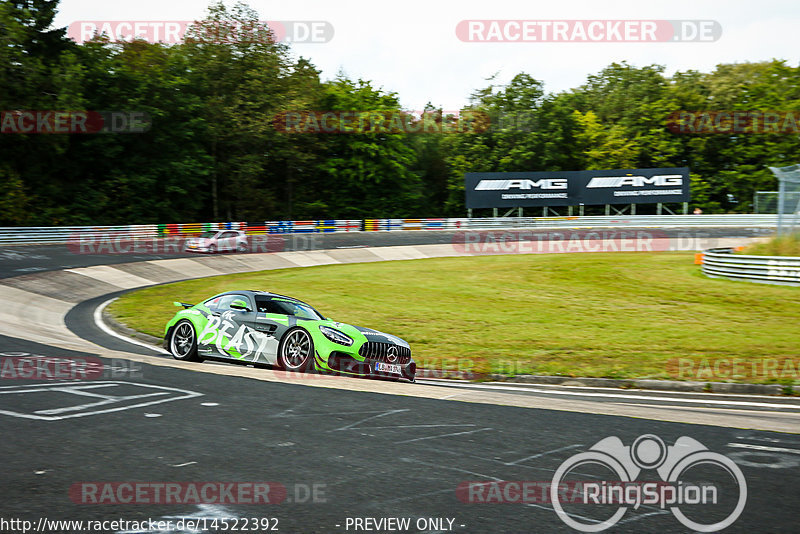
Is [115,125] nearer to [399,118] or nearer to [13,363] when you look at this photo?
[399,118]

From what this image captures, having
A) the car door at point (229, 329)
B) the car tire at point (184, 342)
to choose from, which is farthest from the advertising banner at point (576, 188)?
the car door at point (229, 329)

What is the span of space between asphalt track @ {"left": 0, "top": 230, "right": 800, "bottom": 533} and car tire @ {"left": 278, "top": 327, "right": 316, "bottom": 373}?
1238mm

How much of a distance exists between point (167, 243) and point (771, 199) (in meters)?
29.8

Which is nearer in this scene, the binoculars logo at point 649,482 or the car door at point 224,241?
the binoculars logo at point 649,482

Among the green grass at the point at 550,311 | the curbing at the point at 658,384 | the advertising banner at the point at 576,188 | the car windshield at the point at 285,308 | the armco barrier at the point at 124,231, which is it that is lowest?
the curbing at the point at 658,384

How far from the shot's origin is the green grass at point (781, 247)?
24156 mm

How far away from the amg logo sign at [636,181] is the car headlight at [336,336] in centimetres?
4900

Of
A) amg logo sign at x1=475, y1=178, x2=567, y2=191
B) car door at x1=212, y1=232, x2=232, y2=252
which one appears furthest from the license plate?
amg logo sign at x1=475, y1=178, x2=567, y2=191

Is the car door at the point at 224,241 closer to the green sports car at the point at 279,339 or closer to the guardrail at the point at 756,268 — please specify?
the guardrail at the point at 756,268

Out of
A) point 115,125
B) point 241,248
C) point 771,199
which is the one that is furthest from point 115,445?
point 115,125

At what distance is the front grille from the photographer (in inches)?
428

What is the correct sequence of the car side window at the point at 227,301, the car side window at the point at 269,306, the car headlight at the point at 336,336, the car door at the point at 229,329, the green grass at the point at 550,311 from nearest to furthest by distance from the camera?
1. the car headlight at the point at 336,336
2. the car door at the point at 229,329
3. the car side window at the point at 269,306
4. the car side window at the point at 227,301
5. the green grass at the point at 550,311

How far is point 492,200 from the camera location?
5650cm

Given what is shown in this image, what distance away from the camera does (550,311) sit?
20.4 metres
